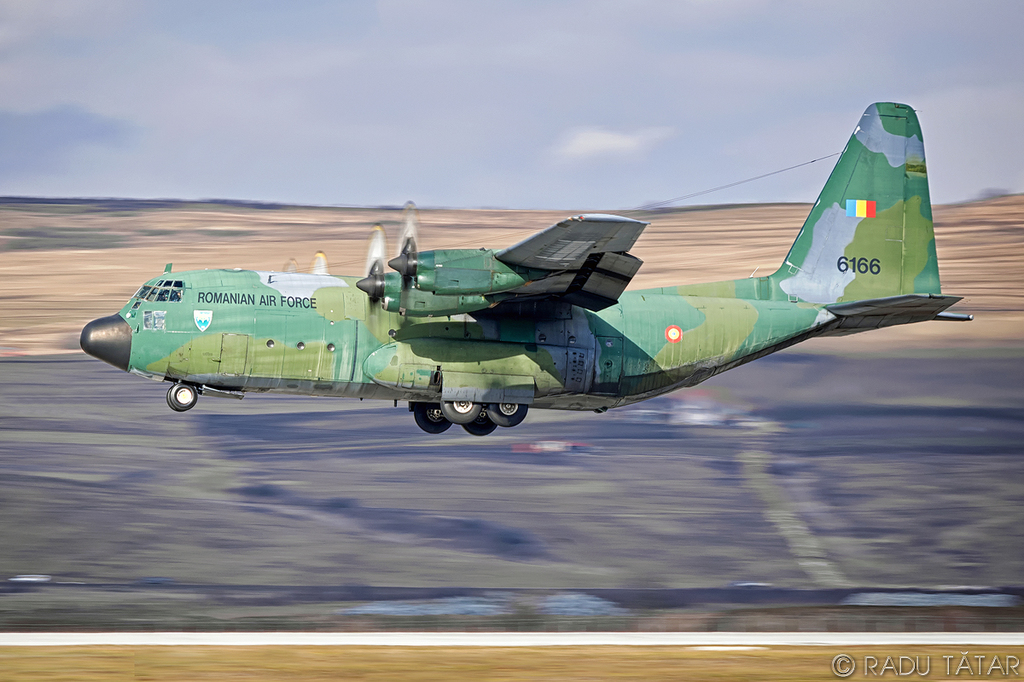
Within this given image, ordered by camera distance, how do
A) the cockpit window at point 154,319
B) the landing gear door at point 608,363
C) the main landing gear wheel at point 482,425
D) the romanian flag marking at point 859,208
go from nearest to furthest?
the cockpit window at point 154,319, the landing gear door at point 608,363, the main landing gear wheel at point 482,425, the romanian flag marking at point 859,208

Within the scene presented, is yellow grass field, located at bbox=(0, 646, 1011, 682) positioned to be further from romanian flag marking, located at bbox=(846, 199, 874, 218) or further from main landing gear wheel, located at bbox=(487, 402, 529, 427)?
romanian flag marking, located at bbox=(846, 199, 874, 218)

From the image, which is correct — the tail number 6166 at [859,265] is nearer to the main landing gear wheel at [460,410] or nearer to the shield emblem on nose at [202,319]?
the main landing gear wheel at [460,410]

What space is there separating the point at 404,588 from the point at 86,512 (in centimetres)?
2020

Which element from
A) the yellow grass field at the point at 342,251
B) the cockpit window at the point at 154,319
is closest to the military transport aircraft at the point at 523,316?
the cockpit window at the point at 154,319

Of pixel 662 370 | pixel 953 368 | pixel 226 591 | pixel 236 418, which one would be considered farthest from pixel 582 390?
pixel 236 418

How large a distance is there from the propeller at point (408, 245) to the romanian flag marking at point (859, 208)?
1195cm

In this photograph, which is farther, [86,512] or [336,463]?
[336,463]

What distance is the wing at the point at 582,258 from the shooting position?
17.6 m

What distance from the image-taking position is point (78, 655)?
74.0ft

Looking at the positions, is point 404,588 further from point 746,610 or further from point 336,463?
point 336,463

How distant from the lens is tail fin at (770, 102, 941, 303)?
24.6 meters

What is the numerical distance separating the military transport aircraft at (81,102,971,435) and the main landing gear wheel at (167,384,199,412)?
Result: 5 cm

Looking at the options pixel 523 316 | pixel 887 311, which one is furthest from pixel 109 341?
pixel 887 311

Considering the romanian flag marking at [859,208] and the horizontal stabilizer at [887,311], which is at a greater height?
the romanian flag marking at [859,208]
